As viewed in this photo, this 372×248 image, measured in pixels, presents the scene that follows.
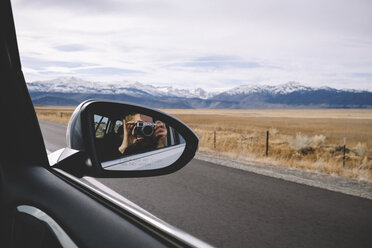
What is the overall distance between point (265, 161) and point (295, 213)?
6.25 m

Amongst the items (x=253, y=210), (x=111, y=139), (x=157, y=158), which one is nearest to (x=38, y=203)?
(x=111, y=139)

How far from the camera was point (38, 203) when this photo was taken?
1295 millimetres

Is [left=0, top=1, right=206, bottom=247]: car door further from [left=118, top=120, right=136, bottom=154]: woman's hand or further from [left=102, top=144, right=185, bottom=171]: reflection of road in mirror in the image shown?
[left=102, top=144, right=185, bottom=171]: reflection of road in mirror

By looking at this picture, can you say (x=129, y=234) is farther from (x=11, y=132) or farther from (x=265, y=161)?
(x=265, y=161)

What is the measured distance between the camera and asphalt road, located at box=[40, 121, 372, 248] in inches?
145

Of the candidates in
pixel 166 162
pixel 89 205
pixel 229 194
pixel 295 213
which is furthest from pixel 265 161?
pixel 89 205

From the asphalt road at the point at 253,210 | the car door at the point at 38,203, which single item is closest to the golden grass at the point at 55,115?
the asphalt road at the point at 253,210

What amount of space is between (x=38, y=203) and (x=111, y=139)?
1.82ft

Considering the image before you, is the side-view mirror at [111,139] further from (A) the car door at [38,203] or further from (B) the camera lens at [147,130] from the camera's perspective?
(A) the car door at [38,203]

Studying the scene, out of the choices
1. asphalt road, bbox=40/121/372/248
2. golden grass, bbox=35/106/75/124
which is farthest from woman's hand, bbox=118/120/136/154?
golden grass, bbox=35/106/75/124

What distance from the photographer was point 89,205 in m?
1.34

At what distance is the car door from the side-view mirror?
0.13 m

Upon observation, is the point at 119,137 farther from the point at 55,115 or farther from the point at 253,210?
the point at 55,115

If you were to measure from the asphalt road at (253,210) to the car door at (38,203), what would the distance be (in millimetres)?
2520
